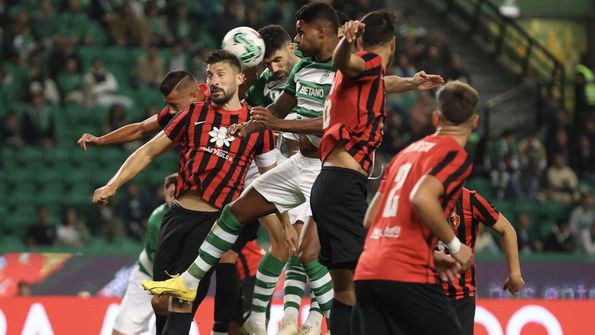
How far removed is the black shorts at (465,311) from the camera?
7.52 metres

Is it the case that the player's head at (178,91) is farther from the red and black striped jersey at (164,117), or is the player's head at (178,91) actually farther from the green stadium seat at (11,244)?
the green stadium seat at (11,244)

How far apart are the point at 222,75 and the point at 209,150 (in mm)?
480

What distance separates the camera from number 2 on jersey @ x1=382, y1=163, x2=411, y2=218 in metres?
5.70

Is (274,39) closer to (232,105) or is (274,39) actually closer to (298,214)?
(232,105)

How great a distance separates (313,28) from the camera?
23.1 ft

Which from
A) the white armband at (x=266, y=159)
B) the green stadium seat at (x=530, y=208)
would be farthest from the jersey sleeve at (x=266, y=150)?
the green stadium seat at (x=530, y=208)

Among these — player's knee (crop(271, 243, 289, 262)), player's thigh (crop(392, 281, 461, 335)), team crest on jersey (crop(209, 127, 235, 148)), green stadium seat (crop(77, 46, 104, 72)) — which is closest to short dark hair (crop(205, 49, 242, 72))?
team crest on jersey (crop(209, 127, 235, 148))

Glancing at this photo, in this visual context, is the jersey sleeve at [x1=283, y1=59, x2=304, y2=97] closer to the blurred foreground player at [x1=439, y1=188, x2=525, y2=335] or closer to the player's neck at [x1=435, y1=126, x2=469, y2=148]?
the blurred foreground player at [x1=439, y1=188, x2=525, y2=335]

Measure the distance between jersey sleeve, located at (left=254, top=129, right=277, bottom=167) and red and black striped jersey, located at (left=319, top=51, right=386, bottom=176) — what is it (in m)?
1.05

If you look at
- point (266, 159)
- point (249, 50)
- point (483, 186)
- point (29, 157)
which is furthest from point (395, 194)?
point (483, 186)

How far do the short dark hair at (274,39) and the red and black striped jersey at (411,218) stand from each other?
9.02 ft

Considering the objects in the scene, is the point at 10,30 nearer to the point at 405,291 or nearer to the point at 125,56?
the point at 125,56

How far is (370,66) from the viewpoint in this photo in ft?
21.2

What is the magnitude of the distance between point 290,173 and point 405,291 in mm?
1916
